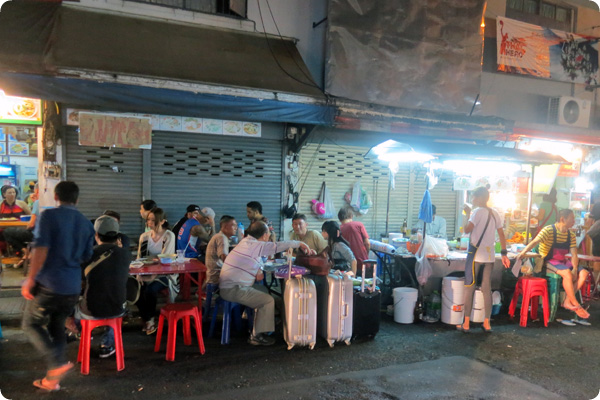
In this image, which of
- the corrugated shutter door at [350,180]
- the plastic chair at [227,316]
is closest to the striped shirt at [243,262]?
the plastic chair at [227,316]

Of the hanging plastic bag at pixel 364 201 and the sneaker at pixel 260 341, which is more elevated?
the hanging plastic bag at pixel 364 201

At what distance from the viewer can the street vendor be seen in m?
7.38

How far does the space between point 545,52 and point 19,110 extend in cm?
1304

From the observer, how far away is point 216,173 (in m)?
9.01

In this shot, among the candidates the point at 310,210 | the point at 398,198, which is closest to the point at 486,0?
the point at 398,198

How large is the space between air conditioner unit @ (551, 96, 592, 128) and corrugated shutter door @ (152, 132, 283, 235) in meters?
8.51

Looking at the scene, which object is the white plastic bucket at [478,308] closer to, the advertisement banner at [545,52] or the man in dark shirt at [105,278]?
the man in dark shirt at [105,278]

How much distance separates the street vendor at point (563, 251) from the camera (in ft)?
24.2

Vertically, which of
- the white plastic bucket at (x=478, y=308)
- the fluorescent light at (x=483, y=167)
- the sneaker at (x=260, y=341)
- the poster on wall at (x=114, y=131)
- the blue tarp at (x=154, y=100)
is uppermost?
the blue tarp at (x=154, y=100)

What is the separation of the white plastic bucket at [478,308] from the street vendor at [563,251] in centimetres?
122

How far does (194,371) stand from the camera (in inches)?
191

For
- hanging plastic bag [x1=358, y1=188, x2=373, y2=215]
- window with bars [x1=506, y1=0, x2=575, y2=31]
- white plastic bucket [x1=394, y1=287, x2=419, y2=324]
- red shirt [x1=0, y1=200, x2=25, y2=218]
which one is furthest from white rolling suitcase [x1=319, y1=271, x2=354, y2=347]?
window with bars [x1=506, y1=0, x2=575, y2=31]

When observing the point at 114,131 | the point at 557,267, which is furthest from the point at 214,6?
the point at 557,267

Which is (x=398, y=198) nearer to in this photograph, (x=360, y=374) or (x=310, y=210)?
(x=310, y=210)
